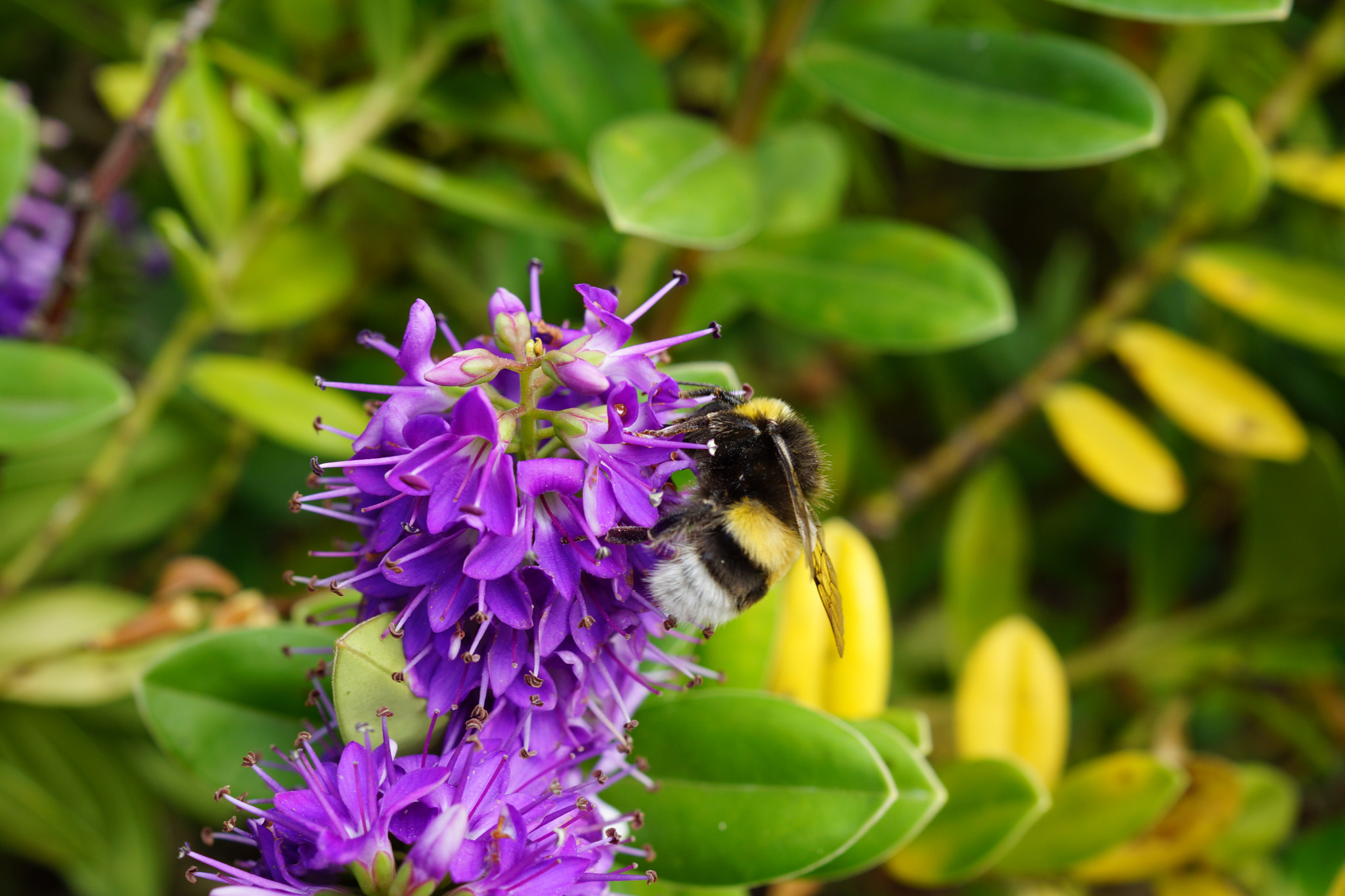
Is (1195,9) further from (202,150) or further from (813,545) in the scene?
(202,150)

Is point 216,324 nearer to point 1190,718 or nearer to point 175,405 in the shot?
point 175,405

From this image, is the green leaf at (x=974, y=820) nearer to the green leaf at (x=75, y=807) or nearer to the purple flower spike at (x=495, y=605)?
the purple flower spike at (x=495, y=605)

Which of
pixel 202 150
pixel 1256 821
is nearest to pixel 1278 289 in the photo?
pixel 1256 821

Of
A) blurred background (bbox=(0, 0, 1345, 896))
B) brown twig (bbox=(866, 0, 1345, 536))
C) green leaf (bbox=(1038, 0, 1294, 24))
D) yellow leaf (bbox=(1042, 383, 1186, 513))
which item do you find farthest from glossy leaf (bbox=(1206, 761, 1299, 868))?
green leaf (bbox=(1038, 0, 1294, 24))

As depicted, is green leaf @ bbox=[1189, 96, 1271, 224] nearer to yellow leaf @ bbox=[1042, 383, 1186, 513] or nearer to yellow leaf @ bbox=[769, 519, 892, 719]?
yellow leaf @ bbox=[1042, 383, 1186, 513]

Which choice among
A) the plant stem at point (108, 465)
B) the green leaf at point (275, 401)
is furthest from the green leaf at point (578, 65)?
the plant stem at point (108, 465)
